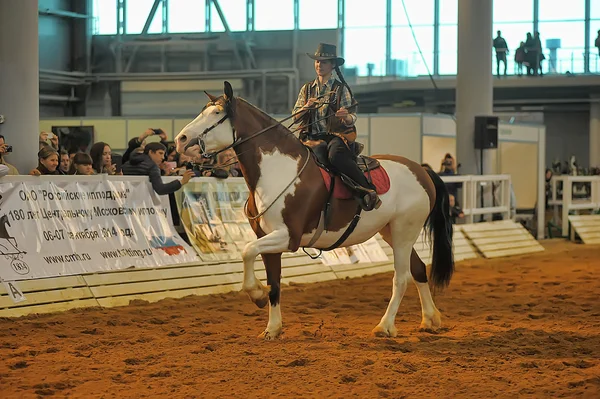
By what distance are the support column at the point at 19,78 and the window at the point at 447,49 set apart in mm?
23916

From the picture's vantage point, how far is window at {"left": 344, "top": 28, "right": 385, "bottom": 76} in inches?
1254

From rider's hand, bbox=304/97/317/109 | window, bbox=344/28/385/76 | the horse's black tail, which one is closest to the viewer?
rider's hand, bbox=304/97/317/109

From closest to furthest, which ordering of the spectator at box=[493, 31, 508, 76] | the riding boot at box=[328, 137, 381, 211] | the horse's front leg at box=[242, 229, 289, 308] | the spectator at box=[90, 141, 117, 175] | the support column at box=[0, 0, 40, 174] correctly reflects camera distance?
the horse's front leg at box=[242, 229, 289, 308] → the riding boot at box=[328, 137, 381, 211] → the spectator at box=[90, 141, 117, 175] → the support column at box=[0, 0, 40, 174] → the spectator at box=[493, 31, 508, 76]

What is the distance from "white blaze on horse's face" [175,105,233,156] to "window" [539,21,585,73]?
2717 cm

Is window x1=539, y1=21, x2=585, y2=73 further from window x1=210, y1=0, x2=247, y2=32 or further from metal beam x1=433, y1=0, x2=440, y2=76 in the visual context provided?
window x1=210, y1=0, x2=247, y2=32

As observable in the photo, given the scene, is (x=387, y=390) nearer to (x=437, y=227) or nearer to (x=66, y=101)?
(x=437, y=227)

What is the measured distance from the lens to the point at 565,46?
32.4 metres

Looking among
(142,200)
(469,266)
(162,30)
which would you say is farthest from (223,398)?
(162,30)

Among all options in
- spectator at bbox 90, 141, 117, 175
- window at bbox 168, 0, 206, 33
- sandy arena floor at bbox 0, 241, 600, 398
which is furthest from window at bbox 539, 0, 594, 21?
spectator at bbox 90, 141, 117, 175

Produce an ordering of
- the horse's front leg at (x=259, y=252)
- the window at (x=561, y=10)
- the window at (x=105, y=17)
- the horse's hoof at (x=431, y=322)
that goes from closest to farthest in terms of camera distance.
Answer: the horse's front leg at (x=259, y=252) → the horse's hoof at (x=431, y=322) → the window at (x=105, y=17) → the window at (x=561, y=10)

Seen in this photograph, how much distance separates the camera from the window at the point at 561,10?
3312 cm

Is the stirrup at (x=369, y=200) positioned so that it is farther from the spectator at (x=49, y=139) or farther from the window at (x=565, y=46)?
the window at (x=565, y=46)

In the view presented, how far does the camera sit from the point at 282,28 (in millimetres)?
27609

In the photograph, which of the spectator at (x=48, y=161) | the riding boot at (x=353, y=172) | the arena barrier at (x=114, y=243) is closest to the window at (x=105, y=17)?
the arena barrier at (x=114, y=243)
